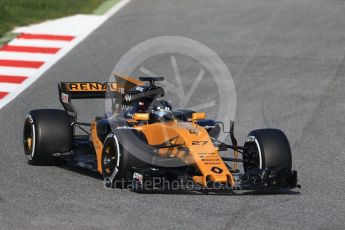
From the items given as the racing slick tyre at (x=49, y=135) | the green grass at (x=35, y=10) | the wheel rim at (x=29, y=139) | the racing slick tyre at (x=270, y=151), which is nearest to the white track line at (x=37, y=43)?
the green grass at (x=35, y=10)

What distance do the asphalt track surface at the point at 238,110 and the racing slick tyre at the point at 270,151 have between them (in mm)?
492

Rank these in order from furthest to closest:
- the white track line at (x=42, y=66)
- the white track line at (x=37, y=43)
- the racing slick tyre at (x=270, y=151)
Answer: the white track line at (x=37, y=43) < the white track line at (x=42, y=66) < the racing slick tyre at (x=270, y=151)

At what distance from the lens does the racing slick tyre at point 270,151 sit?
1294 centimetres

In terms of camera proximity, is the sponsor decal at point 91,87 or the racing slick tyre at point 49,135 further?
the sponsor decal at point 91,87

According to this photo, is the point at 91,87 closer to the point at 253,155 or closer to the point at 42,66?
the point at 253,155

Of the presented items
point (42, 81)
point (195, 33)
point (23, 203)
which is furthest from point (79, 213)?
point (195, 33)

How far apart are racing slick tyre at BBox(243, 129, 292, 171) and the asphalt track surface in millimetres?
492

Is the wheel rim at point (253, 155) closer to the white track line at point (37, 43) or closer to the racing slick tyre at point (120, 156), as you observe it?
the racing slick tyre at point (120, 156)

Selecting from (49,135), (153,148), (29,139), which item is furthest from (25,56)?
(153,148)

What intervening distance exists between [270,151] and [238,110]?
216 inches

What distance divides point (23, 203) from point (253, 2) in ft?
50.6

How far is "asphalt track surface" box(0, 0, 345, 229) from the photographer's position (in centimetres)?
1141

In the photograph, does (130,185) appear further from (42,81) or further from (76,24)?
(76,24)

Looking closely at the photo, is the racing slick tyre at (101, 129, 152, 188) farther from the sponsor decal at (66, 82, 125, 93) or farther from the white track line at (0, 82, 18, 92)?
the white track line at (0, 82, 18, 92)
